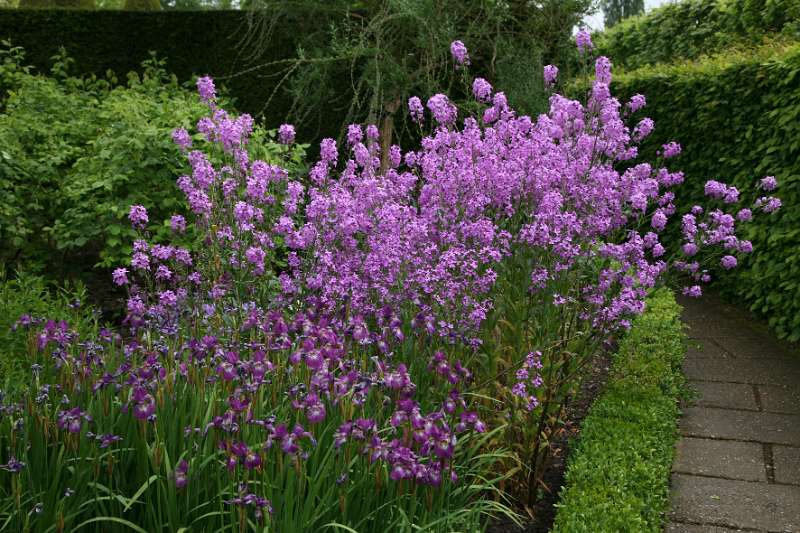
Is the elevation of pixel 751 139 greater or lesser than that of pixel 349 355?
greater

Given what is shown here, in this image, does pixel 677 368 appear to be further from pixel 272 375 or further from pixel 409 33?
pixel 409 33

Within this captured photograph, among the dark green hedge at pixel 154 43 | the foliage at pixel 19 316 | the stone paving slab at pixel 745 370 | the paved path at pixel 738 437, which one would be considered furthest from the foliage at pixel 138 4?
the stone paving slab at pixel 745 370

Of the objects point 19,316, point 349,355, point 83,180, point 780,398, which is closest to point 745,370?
point 780,398

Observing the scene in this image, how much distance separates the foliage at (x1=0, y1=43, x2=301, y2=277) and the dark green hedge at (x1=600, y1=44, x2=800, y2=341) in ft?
13.9

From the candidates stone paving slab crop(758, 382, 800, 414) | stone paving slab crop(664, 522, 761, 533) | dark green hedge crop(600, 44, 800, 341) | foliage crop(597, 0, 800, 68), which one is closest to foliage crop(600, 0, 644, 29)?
foliage crop(597, 0, 800, 68)

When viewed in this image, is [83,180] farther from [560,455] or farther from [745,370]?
[745,370]

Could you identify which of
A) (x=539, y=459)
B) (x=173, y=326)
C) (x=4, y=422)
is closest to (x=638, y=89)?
(x=539, y=459)

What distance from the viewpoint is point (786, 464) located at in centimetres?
414

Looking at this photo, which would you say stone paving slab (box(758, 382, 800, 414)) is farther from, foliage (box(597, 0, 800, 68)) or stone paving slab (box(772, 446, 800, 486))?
foliage (box(597, 0, 800, 68))

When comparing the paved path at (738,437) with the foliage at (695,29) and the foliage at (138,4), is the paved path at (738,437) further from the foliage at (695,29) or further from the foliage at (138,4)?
the foliage at (138,4)

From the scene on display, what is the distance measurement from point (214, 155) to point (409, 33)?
456 cm

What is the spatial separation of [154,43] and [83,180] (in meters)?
6.69

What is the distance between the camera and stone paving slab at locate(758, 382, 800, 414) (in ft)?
16.3

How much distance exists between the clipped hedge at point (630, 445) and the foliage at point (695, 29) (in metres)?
5.16
